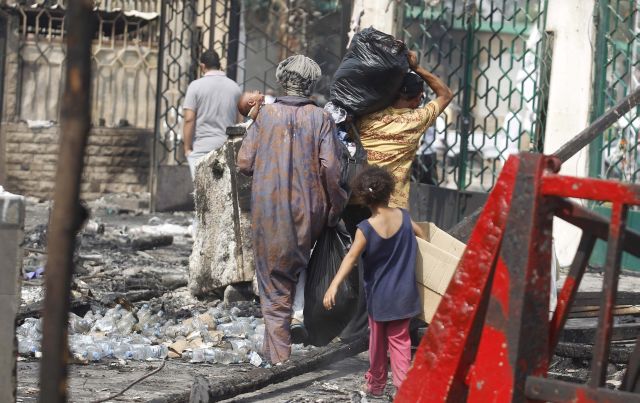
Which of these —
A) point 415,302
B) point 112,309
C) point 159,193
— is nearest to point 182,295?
point 112,309

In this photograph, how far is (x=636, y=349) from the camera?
3912 mm

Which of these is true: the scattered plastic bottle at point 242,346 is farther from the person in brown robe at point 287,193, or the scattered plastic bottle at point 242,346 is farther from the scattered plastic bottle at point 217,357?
the person in brown robe at point 287,193

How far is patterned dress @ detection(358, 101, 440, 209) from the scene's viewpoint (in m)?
6.88

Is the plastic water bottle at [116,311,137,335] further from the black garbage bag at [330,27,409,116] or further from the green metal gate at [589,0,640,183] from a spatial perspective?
the green metal gate at [589,0,640,183]

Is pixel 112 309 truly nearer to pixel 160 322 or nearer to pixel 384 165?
pixel 160 322

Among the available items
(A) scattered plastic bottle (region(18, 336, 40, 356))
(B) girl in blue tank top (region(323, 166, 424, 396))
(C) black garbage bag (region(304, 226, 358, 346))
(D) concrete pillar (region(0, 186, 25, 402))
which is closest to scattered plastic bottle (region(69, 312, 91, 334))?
(A) scattered plastic bottle (region(18, 336, 40, 356))

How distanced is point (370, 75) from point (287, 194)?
3.37 ft

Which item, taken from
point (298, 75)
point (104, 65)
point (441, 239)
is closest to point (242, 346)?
point (441, 239)

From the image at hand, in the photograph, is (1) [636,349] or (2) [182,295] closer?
(1) [636,349]

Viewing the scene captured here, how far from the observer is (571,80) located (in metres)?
10.5

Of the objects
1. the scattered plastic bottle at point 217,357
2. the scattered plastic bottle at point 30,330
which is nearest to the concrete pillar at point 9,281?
the scattered plastic bottle at point 217,357

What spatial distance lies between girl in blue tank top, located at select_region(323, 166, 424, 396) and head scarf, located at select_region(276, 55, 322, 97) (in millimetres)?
969

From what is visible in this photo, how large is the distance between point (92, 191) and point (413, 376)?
42.3 ft

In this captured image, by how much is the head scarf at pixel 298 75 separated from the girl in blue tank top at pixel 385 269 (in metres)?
0.97
